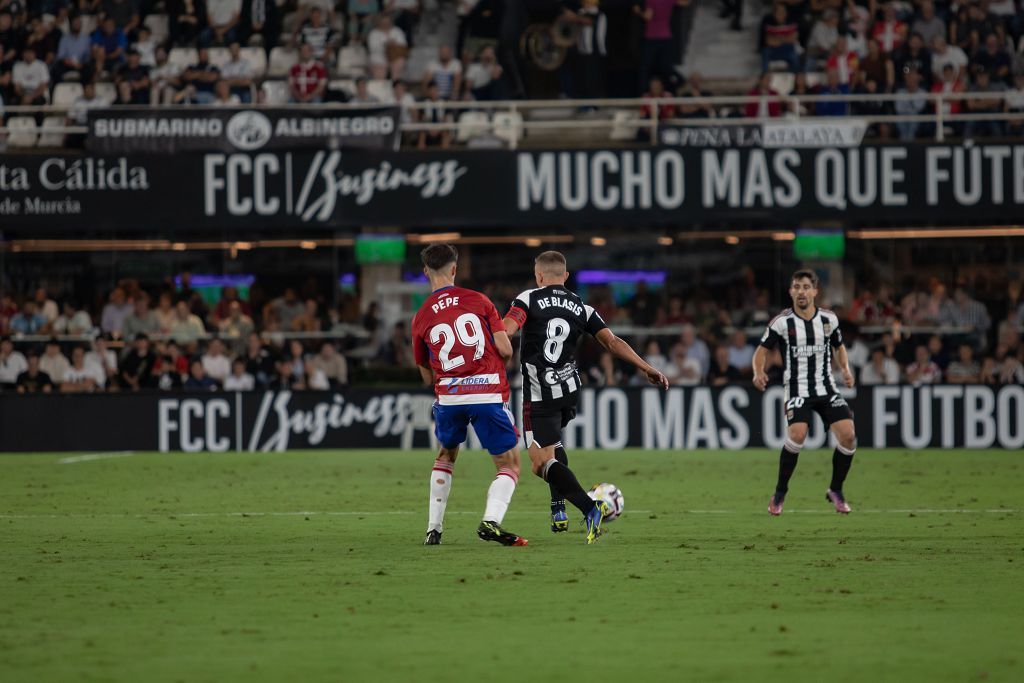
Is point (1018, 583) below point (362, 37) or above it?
below

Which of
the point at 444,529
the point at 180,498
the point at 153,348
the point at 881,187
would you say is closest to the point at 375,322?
the point at 153,348

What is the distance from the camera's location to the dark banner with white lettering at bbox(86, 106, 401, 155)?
2378cm

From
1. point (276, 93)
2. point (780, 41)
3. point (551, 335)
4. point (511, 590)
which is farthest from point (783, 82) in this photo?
point (511, 590)

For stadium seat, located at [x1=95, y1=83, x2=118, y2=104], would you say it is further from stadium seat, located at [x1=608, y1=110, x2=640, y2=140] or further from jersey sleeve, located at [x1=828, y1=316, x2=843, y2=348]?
jersey sleeve, located at [x1=828, y1=316, x2=843, y2=348]

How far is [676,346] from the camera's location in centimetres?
2405

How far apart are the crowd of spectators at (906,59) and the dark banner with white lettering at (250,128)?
6.32m

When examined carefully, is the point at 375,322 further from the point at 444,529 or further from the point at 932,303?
the point at 444,529

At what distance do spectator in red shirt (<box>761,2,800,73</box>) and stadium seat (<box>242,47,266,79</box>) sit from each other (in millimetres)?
9275

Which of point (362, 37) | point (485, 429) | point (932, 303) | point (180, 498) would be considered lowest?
point (180, 498)

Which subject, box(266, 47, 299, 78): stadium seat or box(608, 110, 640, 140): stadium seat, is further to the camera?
box(266, 47, 299, 78): stadium seat

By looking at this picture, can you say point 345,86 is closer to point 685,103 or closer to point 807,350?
point 685,103

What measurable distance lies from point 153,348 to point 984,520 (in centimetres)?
1600

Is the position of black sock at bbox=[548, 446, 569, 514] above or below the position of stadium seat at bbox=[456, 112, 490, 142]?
below

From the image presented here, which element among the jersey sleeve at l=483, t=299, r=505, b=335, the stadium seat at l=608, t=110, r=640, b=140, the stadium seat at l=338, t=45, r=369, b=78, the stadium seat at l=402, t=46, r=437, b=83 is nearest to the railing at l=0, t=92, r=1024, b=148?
the stadium seat at l=608, t=110, r=640, b=140
